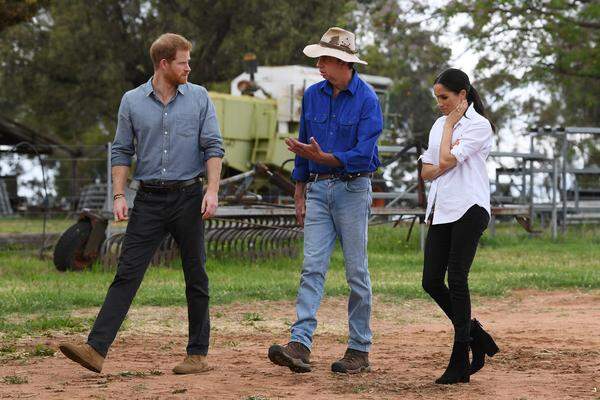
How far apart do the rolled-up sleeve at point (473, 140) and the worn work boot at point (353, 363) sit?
1.36 m

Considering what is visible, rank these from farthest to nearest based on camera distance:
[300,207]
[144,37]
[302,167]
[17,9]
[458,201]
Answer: [144,37] → [17,9] → [300,207] → [302,167] → [458,201]

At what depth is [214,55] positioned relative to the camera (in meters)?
39.2

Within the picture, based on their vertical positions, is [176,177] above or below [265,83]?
below

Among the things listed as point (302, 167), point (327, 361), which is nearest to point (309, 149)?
point (302, 167)

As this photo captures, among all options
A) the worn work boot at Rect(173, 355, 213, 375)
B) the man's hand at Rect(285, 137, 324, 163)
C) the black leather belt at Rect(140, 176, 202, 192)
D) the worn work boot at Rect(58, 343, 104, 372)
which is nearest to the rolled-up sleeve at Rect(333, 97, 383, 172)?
the man's hand at Rect(285, 137, 324, 163)

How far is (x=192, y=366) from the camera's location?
7684mm

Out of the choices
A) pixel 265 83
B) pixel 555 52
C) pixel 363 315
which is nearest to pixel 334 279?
pixel 363 315

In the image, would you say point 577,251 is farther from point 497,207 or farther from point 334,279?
point 334,279

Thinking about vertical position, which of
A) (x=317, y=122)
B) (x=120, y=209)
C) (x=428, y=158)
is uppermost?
(x=317, y=122)

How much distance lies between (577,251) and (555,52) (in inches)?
437

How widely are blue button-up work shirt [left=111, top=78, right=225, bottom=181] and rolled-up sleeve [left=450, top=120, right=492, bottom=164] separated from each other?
1.44 metres

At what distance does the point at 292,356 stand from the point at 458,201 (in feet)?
4.35

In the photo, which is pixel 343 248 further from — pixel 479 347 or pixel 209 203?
pixel 479 347

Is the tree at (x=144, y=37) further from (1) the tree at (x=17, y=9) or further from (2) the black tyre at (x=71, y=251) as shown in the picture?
(2) the black tyre at (x=71, y=251)
